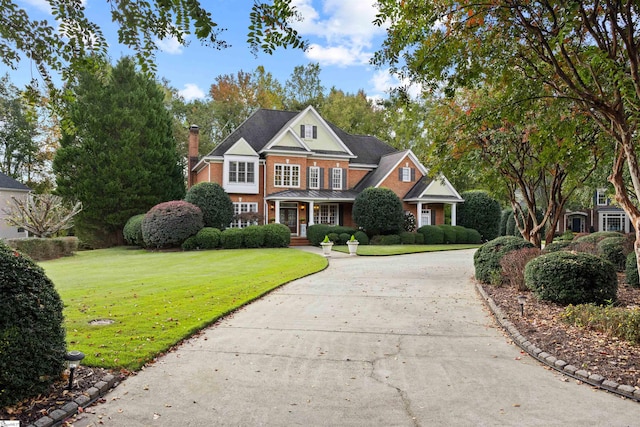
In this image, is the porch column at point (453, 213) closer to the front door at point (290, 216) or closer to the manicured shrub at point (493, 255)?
the front door at point (290, 216)

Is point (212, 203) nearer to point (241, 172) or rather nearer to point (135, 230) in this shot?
point (241, 172)

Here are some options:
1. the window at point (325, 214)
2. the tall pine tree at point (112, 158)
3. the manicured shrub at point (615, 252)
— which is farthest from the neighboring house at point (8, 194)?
the manicured shrub at point (615, 252)

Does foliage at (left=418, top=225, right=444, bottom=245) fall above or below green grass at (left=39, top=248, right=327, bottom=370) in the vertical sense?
above

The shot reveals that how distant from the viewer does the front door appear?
3082cm

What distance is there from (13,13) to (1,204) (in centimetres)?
3531

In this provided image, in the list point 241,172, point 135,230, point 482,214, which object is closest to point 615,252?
point 482,214

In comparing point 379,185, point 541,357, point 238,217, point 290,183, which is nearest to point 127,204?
point 238,217

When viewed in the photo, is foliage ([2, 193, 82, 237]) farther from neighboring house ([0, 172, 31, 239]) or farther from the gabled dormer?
neighboring house ([0, 172, 31, 239])

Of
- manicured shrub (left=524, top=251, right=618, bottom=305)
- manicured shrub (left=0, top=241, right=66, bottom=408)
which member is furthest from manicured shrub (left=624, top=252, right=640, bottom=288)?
manicured shrub (left=0, top=241, right=66, bottom=408)

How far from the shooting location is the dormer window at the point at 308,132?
31.9 meters

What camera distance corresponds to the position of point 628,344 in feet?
19.7

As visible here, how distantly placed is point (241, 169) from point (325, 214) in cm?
708

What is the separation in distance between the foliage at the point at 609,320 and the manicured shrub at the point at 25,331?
719 cm

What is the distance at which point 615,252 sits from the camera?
13.1 metres
